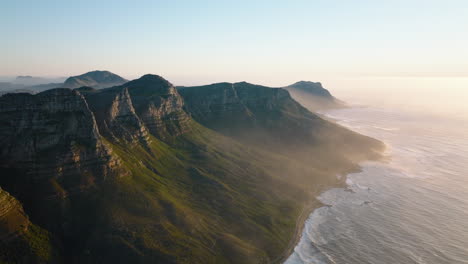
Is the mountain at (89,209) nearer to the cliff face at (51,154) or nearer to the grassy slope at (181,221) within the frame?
the cliff face at (51,154)

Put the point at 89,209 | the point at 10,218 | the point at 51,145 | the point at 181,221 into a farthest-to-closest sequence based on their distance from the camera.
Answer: the point at 181,221 → the point at 51,145 → the point at 89,209 → the point at 10,218

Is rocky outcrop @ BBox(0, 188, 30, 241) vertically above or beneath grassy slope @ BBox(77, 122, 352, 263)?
above

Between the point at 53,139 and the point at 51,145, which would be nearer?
the point at 51,145

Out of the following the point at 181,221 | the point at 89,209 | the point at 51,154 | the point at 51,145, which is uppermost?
the point at 51,145

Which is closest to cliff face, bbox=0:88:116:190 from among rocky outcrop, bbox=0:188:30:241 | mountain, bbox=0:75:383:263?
mountain, bbox=0:75:383:263

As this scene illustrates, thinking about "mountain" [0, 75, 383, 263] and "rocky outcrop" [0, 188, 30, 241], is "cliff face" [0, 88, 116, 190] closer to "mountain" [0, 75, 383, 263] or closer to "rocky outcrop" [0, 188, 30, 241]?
"mountain" [0, 75, 383, 263]

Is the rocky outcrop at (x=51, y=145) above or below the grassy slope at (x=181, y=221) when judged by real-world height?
above

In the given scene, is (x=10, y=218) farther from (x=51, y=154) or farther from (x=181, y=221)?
(x=181, y=221)

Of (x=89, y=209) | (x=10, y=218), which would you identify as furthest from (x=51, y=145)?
(x=10, y=218)

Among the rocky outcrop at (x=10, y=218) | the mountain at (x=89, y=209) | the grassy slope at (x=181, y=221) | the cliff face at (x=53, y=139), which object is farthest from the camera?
the cliff face at (x=53, y=139)

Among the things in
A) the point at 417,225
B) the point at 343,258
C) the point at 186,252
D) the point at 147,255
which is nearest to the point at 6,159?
the point at 147,255

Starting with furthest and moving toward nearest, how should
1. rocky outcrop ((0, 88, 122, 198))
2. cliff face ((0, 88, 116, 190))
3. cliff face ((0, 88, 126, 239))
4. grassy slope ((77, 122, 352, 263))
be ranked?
cliff face ((0, 88, 116, 190)) < rocky outcrop ((0, 88, 122, 198)) < cliff face ((0, 88, 126, 239)) < grassy slope ((77, 122, 352, 263))

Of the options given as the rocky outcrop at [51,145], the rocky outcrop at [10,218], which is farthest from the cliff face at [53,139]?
the rocky outcrop at [10,218]

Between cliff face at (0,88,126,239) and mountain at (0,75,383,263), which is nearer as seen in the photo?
mountain at (0,75,383,263)
